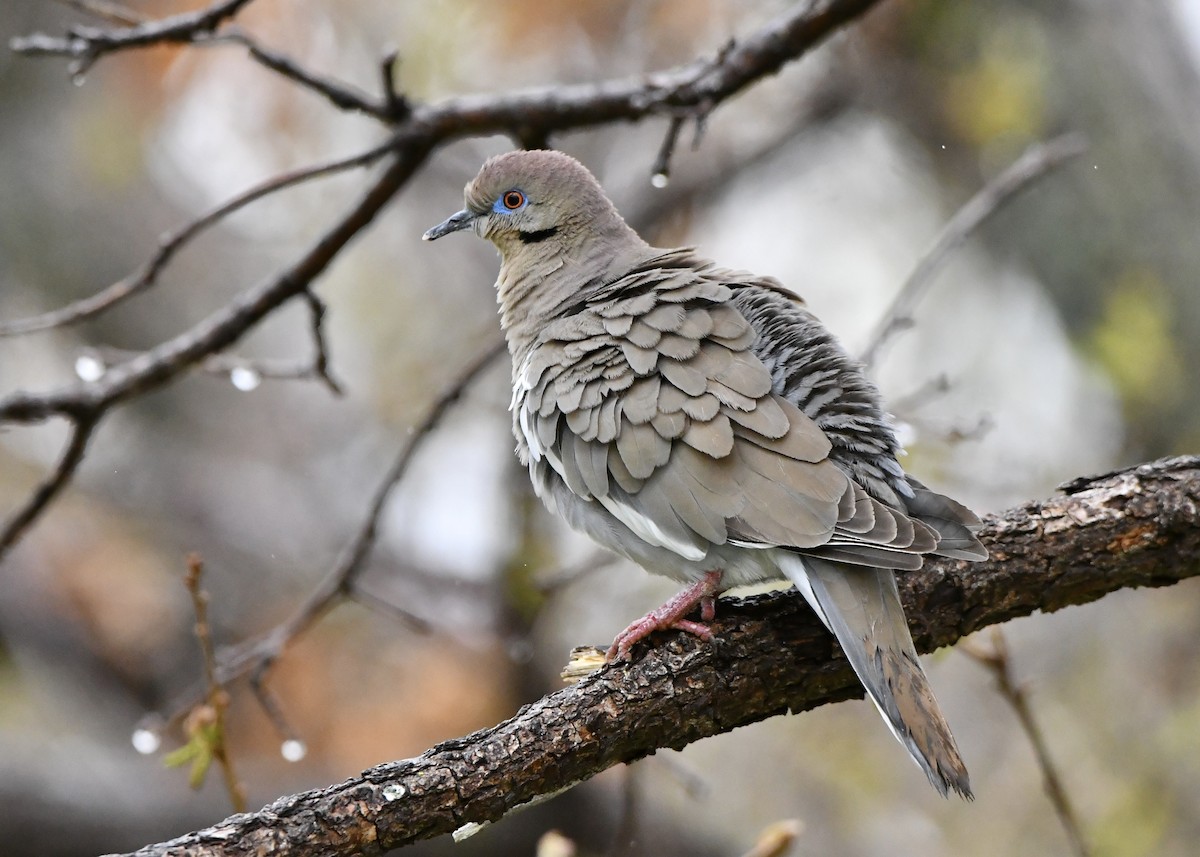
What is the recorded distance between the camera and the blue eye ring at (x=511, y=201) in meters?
4.11

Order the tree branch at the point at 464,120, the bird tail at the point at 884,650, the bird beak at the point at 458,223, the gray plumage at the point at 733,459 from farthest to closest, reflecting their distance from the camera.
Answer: the bird beak at the point at 458,223
the tree branch at the point at 464,120
the gray plumage at the point at 733,459
the bird tail at the point at 884,650

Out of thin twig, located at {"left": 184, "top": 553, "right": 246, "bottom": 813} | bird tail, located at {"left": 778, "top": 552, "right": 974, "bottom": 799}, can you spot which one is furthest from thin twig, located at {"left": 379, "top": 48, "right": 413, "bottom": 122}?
bird tail, located at {"left": 778, "top": 552, "right": 974, "bottom": 799}

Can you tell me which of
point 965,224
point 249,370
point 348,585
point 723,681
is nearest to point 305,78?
point 249,370

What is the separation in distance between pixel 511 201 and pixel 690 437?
4.90ft

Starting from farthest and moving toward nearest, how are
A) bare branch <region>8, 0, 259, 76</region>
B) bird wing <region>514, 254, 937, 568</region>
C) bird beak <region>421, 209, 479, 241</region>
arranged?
bird beak <region>421, 209, 479, 241</region>, bare branch <region>8, 0, 259, 76</region>, bird wing <region>514, 254, 937, 568</region>

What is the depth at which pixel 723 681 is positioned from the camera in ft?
8.89

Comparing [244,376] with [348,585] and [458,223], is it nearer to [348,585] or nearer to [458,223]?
[348,585]

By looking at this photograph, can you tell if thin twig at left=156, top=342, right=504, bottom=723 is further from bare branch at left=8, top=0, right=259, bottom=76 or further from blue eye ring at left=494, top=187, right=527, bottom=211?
bare branch at left=8, top=0, right=259, bottom=76

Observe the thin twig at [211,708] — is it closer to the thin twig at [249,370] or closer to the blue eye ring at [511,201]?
the thin twig at [249,370]

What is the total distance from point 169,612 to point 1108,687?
19.0 ft

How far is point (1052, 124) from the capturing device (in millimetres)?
6301

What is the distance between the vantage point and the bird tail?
248cm

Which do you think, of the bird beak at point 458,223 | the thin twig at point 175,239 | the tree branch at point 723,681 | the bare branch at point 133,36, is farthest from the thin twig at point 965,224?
the bare branch at point 133,36

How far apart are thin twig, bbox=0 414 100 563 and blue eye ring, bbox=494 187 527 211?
1.56 meters
